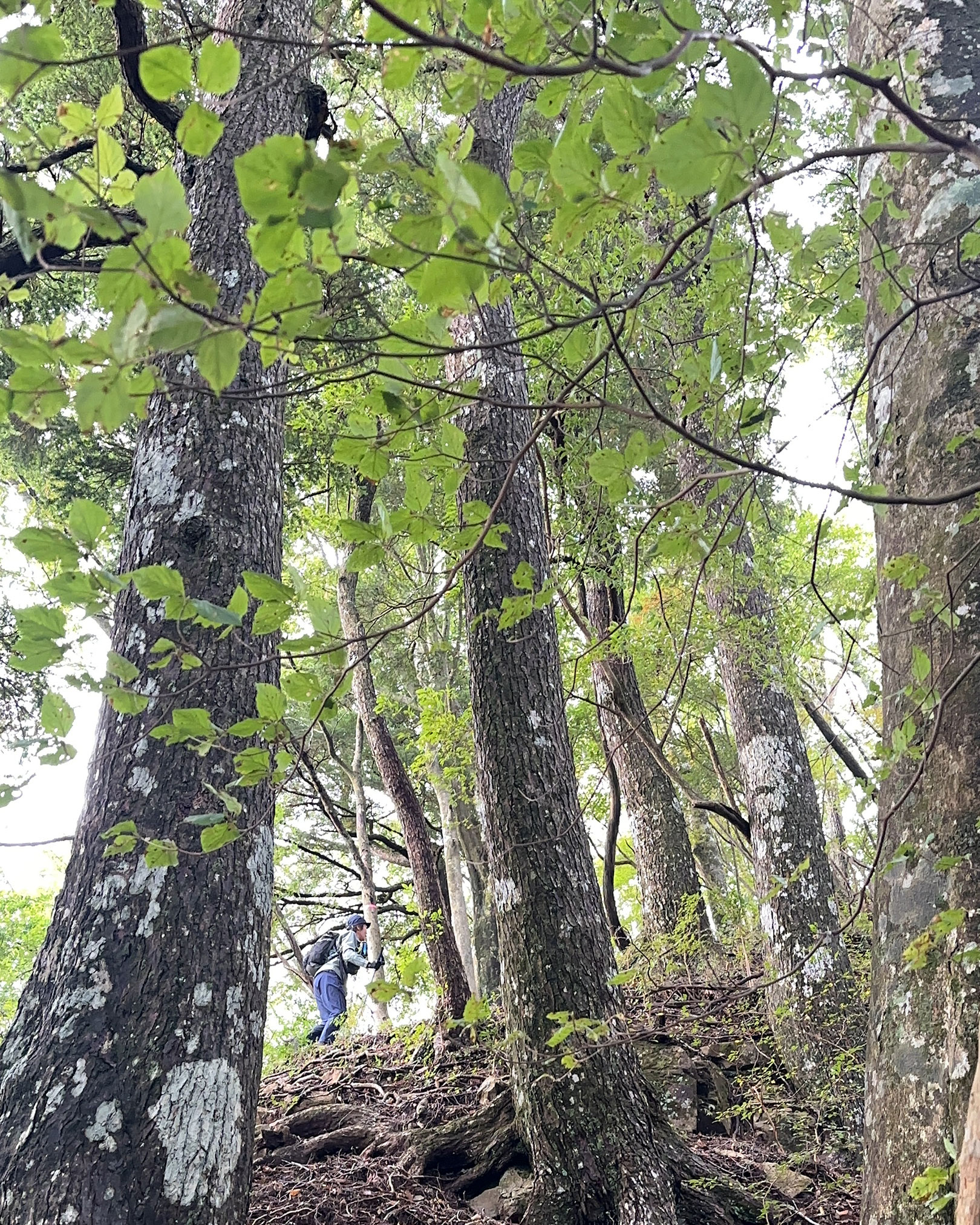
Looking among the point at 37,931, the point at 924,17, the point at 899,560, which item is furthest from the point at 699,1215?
the point at 37,931

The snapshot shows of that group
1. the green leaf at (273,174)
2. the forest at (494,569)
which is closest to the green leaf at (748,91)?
the forest at (494,569)

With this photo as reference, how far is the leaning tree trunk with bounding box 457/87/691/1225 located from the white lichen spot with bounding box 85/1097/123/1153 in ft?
4.08

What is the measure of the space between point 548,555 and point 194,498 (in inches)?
75.3

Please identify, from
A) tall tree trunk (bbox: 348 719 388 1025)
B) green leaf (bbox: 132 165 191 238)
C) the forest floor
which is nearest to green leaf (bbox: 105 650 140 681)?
green leaf (bbox: 132 165 191 238)

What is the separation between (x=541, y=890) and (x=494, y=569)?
1.42m

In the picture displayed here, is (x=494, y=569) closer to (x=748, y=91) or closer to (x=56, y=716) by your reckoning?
(x=56, y=716)

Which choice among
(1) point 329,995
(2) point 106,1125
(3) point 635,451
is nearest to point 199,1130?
(2) point 106,1125

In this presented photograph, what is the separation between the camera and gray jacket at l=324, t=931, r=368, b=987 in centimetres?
831

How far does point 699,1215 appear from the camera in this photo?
2906mm

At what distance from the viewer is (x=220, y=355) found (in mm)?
862

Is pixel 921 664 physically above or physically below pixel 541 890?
above

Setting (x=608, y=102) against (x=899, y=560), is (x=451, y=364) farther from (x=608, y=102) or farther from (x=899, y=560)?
(x=608, y=102)

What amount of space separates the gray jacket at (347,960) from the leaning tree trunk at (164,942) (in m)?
6.42

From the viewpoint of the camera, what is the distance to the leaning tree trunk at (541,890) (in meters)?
2.80
